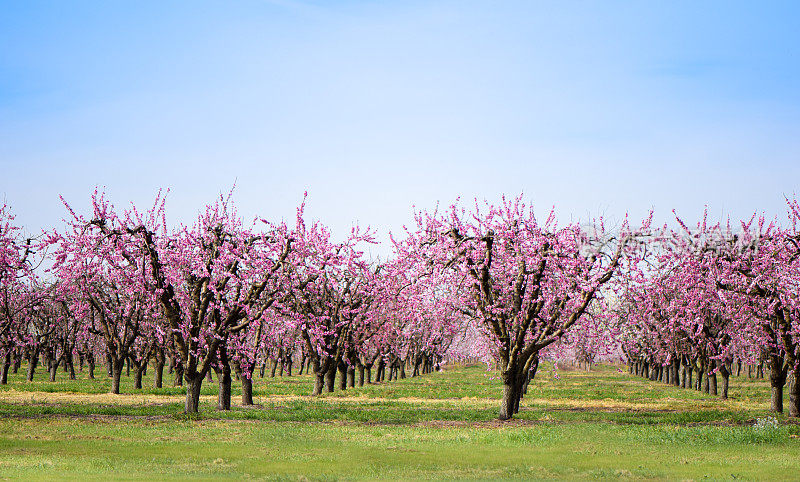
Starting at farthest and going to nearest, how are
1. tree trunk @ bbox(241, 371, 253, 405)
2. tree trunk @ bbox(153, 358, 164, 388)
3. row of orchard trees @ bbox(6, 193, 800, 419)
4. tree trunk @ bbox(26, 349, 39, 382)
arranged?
tree trunk @ bbox(26, 349, 39, 382) < tree trunk @ bbox(153, 358, 164, 388) < tree trunk @ bbox(241, 371, 253, 405) < row of orchard trees @ bbox(6, 193, 800, 419)

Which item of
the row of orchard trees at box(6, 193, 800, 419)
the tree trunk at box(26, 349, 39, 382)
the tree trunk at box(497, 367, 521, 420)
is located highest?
the row of orchard trees at box(6, 193, 800, 419)

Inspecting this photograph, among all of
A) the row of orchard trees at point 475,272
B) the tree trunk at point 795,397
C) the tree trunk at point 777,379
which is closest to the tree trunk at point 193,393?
the row of orchard trees at point 475,272

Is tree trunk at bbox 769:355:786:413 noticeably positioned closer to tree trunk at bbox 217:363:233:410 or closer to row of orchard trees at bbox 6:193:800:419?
row of orchard trees at bbox 6:193:800:419

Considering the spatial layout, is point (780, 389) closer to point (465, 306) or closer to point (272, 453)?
point (465, 306)

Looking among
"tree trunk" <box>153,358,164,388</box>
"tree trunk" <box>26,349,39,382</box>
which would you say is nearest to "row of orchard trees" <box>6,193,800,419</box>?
"tree trunk" <box>153,358,164,388</box>

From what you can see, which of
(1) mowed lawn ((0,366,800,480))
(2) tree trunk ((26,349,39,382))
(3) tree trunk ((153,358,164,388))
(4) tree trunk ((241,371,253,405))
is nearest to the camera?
(1) mowed lawn ((0,366,800,480))

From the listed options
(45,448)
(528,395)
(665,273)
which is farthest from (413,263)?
(528,395)

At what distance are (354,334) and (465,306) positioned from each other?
21854 millimetres


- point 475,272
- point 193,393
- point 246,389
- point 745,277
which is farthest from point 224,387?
point 745,277

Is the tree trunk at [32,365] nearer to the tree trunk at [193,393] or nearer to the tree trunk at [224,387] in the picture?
the tree trunk at [224,387]

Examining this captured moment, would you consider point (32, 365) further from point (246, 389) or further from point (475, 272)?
point (475, 272)

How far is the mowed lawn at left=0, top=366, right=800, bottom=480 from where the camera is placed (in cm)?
1820

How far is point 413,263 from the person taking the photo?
32.2m

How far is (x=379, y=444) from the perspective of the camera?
76.5 ft
